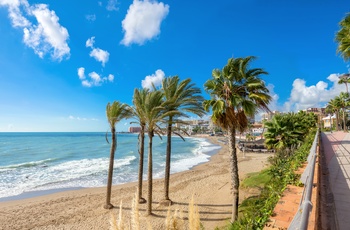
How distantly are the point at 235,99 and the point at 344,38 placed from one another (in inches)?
360

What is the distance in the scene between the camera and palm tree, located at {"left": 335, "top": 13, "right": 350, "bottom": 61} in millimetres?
12156

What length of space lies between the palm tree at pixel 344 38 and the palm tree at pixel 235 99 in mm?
7418

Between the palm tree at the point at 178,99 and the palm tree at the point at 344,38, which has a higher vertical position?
the palm tree at the point at 344,38

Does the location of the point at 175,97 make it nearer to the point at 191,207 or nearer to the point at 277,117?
the point at 277,117

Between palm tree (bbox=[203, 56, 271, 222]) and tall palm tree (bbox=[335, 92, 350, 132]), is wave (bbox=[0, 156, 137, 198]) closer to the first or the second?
palm tree (bbox=[203, 56, 271, 222])

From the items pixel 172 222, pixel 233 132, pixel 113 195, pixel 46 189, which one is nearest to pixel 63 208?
pixel 113 195

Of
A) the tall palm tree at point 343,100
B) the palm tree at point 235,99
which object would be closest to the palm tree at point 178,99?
the palm tree at point 235,99

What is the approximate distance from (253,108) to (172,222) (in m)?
7.67

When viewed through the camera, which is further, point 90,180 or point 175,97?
point 90,180

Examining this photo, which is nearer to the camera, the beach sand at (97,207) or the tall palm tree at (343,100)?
the beach sand at (97,207)

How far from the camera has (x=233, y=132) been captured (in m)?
9.23

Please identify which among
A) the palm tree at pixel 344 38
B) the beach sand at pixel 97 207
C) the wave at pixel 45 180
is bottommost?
the wave at pixel 45 180

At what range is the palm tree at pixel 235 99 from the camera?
29.1 ft

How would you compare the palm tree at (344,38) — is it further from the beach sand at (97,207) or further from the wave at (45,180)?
the wave at (45,180)
